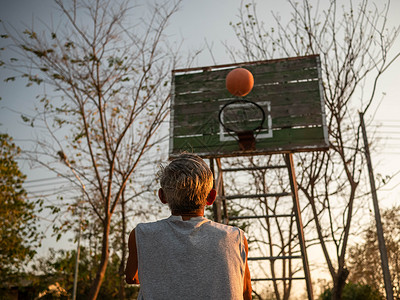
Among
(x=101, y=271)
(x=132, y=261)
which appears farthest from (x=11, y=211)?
(x=132, y=261)

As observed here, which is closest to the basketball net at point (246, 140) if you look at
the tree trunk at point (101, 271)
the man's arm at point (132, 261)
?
the man's arm at point (132, 261)

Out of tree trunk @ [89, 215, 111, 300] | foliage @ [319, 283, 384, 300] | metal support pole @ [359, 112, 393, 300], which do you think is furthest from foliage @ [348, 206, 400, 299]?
tree trunk @ [89, 215, 111, 300]

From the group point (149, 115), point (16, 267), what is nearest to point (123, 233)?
point (149, 115)

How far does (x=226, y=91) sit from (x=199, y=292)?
5749 mm

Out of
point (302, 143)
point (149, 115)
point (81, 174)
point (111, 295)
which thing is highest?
point (149, 115)

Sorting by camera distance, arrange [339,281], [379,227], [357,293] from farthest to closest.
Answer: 1. [357,293]
2. [379,227]
3. [339,281]

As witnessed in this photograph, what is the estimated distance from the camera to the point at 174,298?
146 cm

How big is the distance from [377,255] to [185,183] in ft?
62.1

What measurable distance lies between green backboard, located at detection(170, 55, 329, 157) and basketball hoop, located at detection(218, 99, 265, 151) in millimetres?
72

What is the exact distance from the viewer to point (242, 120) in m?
6.65

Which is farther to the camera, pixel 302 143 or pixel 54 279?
pixel 54 279

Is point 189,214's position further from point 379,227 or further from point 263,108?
point 379,227

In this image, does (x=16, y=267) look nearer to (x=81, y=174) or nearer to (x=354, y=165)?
(x=81, y=174)

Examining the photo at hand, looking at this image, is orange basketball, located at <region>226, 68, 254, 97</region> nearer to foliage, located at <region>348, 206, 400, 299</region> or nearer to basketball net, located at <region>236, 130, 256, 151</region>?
basketball net, located at <region>236, 130, 256, 151</region>
